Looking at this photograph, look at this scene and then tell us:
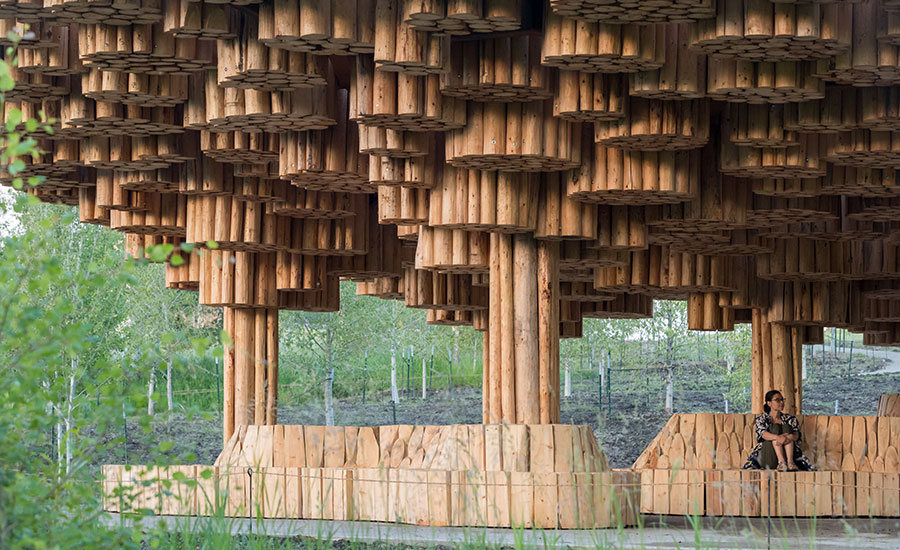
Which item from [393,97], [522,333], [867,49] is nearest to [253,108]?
[393,97]

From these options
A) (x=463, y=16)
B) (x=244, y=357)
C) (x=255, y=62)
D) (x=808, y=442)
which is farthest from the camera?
(x=244, y=357)

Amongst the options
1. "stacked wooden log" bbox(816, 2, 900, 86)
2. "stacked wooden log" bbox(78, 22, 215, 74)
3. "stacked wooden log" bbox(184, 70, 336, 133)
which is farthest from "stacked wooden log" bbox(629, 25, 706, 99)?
"stacked wooden log" bbox(78, 22, 215, 74)

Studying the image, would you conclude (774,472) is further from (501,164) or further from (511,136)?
(511,136)

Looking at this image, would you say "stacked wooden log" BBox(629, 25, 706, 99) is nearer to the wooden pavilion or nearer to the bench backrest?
the wooden pavilion

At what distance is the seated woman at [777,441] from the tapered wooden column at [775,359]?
4.76 metres

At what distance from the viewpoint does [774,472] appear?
11734 millimetres

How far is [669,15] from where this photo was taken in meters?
8.09

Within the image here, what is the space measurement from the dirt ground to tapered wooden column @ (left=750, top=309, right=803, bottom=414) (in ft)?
28.6

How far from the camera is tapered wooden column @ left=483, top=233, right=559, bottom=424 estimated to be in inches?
432

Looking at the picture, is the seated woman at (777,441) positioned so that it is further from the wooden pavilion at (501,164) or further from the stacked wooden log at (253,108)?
the stacked wooden log at (253,108)

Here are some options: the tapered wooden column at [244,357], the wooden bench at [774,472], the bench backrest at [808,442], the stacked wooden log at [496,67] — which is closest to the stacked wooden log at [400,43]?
the stacked wooden log at [496,67]

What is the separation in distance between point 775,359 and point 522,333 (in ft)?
24.6

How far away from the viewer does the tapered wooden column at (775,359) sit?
17.2 meters

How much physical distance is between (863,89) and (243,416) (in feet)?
29.2
